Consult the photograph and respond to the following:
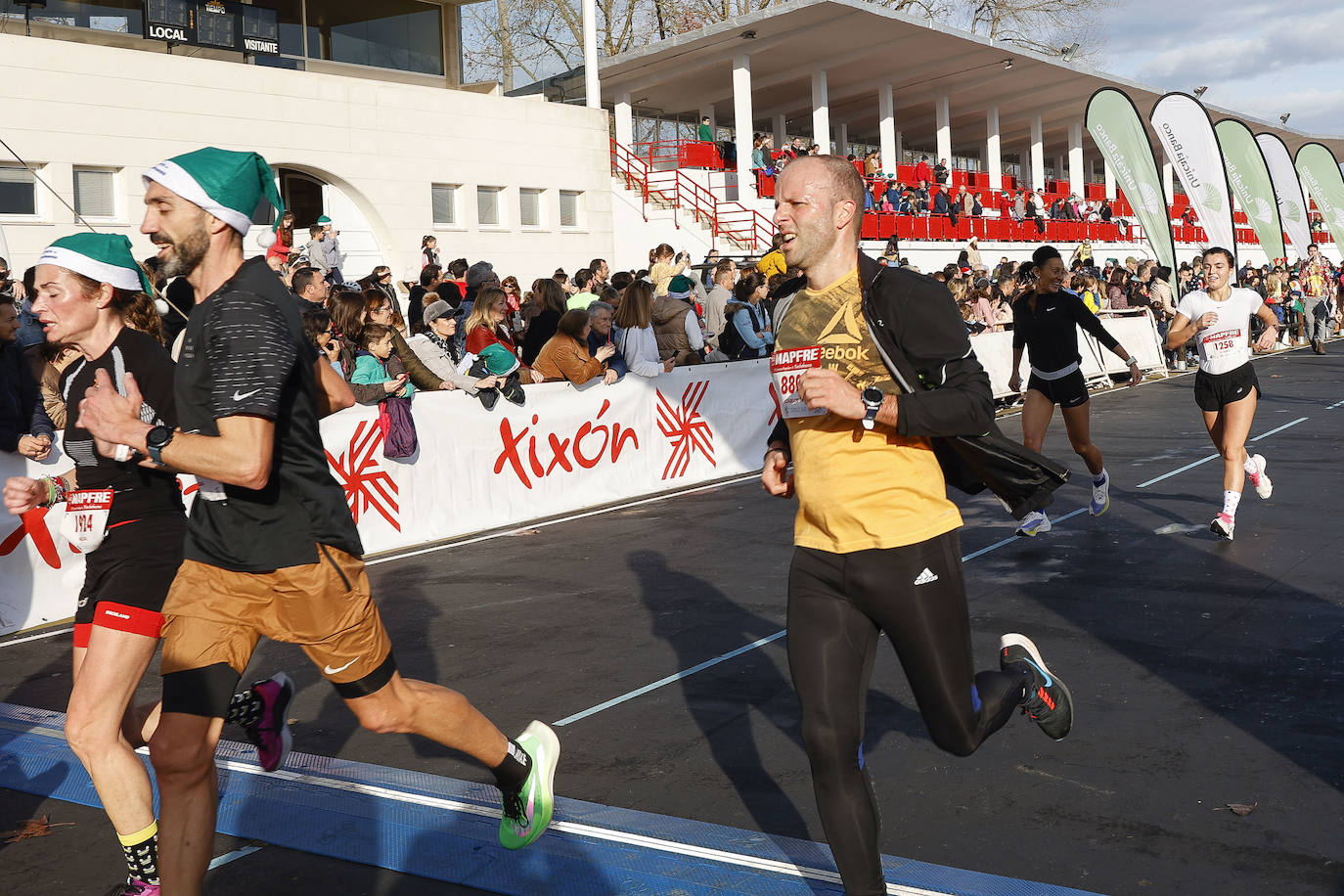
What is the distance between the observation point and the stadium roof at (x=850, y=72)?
31.0 metres

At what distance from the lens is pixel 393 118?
21.2m

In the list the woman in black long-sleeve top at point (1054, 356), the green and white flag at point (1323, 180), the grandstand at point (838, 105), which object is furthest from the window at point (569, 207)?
the green and white flag at point (1323, 180)

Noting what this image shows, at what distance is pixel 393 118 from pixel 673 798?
18.5 metres

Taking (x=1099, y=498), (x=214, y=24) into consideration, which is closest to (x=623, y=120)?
(x=214, y=24)

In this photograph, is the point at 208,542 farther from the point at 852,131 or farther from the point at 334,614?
the point at 852,131

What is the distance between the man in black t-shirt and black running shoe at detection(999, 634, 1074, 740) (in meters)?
2.03

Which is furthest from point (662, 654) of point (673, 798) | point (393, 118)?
point (393, 118)

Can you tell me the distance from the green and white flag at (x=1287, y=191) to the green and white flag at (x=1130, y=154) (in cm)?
686

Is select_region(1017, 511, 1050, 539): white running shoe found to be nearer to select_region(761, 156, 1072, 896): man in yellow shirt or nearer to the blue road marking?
the blue road marking

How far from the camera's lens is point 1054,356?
938 cm

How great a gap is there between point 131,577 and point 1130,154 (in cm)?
2130

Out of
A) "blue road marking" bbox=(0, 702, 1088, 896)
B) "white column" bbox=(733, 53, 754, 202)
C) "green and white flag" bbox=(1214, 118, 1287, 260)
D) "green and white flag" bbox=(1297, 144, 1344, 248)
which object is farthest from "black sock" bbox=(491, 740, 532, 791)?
"green and white flag" bbox=(1297, 144, 1344, 248)

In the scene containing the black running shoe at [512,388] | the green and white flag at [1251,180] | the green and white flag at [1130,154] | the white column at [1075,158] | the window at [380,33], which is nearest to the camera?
the black running shoe at [512,388]

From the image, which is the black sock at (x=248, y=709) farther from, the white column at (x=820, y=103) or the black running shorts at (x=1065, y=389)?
the white column at (x=820, y=103)
